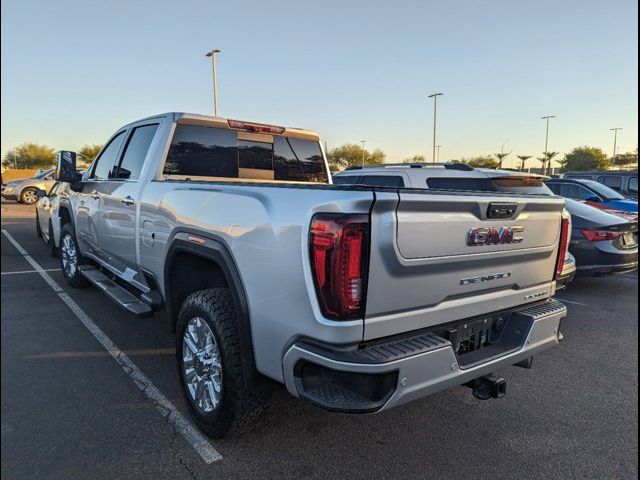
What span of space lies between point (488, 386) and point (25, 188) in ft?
75.0

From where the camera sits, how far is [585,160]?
56.2 metres

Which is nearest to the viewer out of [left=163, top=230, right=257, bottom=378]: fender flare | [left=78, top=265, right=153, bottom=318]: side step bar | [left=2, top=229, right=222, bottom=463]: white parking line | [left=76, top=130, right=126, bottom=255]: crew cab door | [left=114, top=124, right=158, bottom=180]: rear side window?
[left=163, top=230, right=257, bottom=378]: fender flare

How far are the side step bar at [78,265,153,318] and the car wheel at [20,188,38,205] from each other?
18.4 metres

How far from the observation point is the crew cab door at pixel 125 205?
13.4 feet

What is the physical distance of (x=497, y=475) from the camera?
103 inches

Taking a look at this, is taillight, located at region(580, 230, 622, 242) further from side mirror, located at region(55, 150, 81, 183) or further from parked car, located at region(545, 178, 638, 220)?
side mirror, located at region(55, 150, 81, 183)

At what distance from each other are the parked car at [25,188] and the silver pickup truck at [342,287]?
1996 cm

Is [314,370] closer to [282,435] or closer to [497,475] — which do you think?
[282,435]

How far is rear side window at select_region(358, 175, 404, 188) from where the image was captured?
264 inches

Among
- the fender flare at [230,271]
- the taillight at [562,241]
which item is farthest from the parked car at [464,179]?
the fender flare at [230,271]

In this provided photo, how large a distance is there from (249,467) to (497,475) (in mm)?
1412

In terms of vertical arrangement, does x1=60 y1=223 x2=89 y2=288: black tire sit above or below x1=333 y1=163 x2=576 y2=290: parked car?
below

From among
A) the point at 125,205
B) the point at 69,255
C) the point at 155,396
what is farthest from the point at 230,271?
the point at 69,255

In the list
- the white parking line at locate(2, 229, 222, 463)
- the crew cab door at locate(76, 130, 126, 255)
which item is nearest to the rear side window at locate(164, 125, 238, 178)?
the crew cab door at locate(76, 130, 126, 255)
